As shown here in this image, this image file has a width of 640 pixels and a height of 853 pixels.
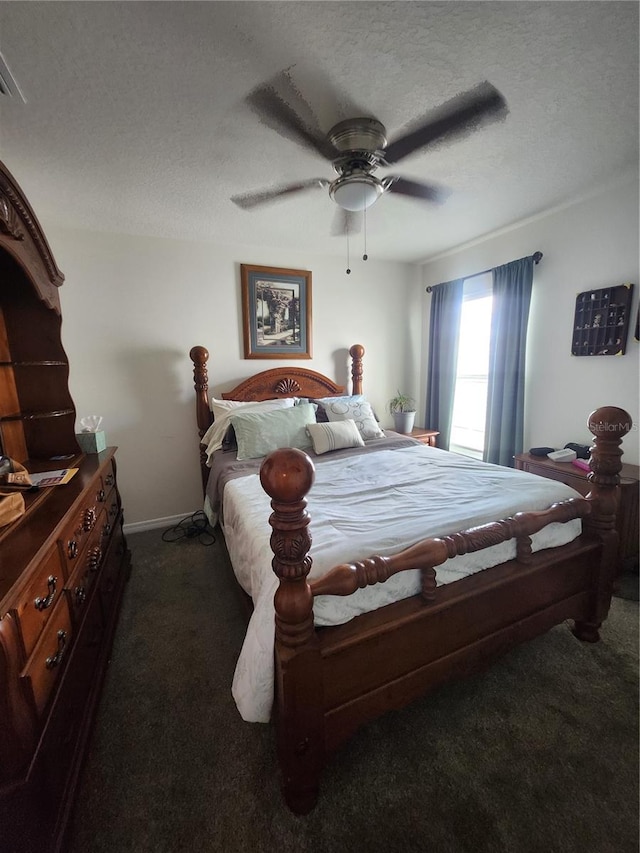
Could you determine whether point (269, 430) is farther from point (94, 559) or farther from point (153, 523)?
point (153, 523)

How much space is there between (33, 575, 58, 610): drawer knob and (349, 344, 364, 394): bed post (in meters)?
2.89

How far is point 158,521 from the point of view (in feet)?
9.84

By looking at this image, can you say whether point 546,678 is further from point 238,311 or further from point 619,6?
point 238,311

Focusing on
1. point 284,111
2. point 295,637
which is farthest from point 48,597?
point 284,111

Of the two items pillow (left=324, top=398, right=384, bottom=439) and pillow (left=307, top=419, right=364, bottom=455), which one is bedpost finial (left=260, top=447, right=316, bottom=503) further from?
pillow (left=324, top=398, right=384, bottom=439)

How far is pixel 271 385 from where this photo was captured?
318 centimetres

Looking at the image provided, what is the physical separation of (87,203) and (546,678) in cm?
365

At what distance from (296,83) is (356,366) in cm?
234

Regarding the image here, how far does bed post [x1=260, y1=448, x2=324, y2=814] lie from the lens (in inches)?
33.8

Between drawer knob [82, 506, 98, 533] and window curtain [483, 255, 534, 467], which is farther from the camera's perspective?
window curtain [483, 255, 534, 467]

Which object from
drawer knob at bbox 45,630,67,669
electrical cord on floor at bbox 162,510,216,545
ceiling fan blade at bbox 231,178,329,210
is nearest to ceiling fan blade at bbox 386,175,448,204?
ceiling fan blade at bbox 231,178,329,210

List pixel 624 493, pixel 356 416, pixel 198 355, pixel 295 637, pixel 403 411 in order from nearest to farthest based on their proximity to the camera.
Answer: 1. pixel 295 637
2. pixel 624 493
3. pixel 198 355
4. pixel 356 416
5. pixel 403 411

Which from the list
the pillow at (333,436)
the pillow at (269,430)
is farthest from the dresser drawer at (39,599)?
the pillow at (333,436)

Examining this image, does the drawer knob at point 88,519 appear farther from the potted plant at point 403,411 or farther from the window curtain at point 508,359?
the window curtain at point 508,359
